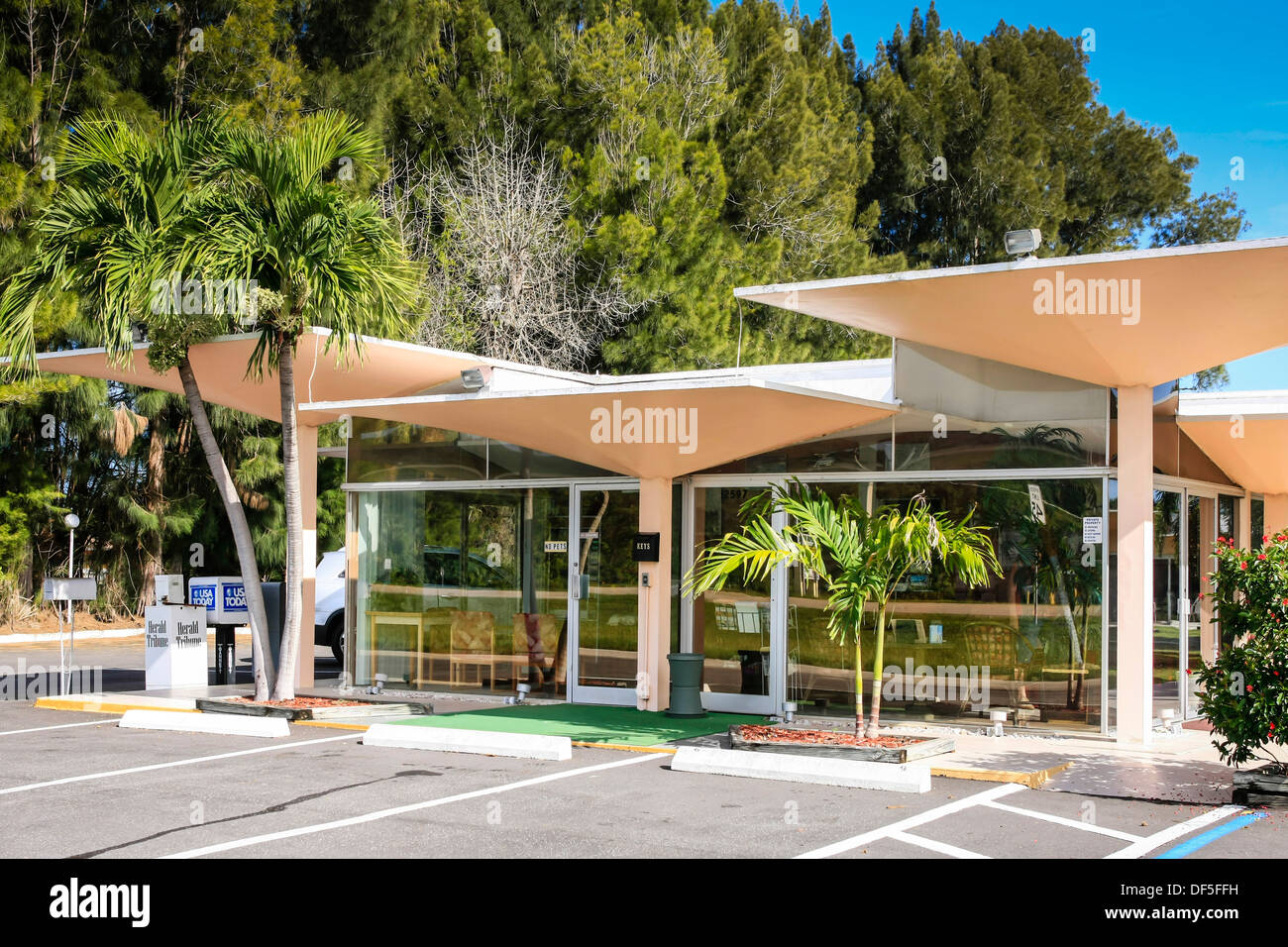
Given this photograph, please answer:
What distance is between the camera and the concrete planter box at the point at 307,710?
41.4 ft

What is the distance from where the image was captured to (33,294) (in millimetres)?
12312

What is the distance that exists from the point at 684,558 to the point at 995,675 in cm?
361

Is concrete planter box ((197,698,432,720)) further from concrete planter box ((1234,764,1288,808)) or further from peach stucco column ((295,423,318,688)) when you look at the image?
concrete planter box ((1234,764,1288,808))

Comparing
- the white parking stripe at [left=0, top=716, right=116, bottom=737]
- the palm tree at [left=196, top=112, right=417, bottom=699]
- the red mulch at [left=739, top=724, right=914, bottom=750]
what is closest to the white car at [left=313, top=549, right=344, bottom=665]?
the white parking stripe at [left=0, top=716, right=116, bottom=737]

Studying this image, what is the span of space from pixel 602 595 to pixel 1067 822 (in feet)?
23.7

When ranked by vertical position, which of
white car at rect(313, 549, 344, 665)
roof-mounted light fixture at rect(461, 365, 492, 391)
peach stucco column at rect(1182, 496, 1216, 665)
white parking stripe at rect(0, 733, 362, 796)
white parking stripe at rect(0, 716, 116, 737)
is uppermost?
roof-mounted light fixture at rect(461, 365, 492, 391)

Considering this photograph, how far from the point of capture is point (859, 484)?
504 inches

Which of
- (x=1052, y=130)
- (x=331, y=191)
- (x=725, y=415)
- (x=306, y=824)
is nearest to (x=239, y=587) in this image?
(x=331, y=191)

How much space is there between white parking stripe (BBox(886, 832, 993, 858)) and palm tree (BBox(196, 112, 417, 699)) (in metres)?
7.15

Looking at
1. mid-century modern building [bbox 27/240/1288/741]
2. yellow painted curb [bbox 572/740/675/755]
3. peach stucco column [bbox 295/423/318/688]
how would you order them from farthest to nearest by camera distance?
peach stucco column [bbox 295/423/318/688] → yellow painted curb [bbox 572/740/675/755] → mid-century modern building [bbox 27/240/1288/741]

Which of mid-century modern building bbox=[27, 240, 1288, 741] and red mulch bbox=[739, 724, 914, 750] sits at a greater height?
mid-century modern building bbox=[27, 240, 1288, 741]

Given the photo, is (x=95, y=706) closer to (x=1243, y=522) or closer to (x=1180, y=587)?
(x=1180, y=587)

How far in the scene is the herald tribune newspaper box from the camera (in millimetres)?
15664
